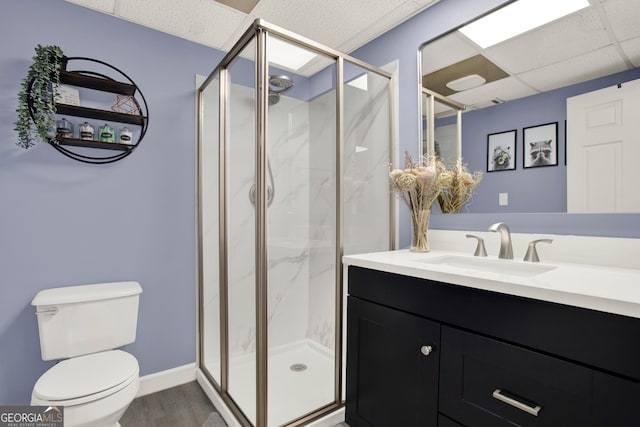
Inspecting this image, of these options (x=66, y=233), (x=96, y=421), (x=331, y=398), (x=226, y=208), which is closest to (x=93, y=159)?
(x=66, y=233)

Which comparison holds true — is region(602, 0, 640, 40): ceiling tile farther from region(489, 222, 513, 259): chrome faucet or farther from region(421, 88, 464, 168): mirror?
region(489, 222, 513, 259): chrome faucet

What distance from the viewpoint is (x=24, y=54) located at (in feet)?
5.52

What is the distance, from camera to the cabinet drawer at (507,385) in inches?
33.0

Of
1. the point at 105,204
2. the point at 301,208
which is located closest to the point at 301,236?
the point at 301,208

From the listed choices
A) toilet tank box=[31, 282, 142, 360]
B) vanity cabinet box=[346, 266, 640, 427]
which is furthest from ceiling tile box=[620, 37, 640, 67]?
toilet tank box=[31, 282, 142, 360]

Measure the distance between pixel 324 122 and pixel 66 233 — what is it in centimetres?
165

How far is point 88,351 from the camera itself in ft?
5.46

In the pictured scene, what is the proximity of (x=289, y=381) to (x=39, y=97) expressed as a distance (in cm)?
213

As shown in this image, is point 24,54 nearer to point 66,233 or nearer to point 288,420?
point 66,233

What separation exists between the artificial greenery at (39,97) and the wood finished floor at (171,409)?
1.57 meters

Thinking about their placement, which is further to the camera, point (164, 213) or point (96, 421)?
point (164, 213)

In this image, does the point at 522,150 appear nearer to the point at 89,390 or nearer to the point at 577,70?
the point at 577,70

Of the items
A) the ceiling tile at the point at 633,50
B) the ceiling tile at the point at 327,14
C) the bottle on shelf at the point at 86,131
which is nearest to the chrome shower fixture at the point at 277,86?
the ceiling tile at the point at 327,14

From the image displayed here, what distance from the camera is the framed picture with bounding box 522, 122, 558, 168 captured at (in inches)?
53.7
